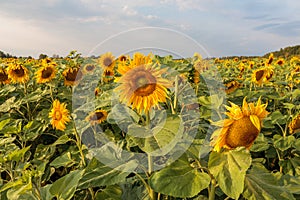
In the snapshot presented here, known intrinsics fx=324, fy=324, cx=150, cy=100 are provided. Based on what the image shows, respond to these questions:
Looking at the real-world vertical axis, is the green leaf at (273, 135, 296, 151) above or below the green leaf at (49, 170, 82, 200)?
below

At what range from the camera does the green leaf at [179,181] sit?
120 cm

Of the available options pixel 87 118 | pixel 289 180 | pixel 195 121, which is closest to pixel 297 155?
pixel 195 121

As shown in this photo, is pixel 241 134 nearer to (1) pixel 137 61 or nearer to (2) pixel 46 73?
(1) pixel 137 61

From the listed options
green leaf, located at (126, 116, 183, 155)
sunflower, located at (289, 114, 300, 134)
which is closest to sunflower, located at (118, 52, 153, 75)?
green leaf, located at (126, 116, 183, 155)

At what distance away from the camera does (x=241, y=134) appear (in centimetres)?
134

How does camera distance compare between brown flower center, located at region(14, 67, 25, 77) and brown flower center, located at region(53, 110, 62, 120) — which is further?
brown flower center, located at region(14, 67, 25, 77)

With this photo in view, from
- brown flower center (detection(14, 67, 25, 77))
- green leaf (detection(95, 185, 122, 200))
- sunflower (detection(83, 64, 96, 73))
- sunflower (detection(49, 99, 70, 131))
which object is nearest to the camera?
green leaf (detection(95, 185, 122, 200))

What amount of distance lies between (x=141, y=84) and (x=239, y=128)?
0.49 meters

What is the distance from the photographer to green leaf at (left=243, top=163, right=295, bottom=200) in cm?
123

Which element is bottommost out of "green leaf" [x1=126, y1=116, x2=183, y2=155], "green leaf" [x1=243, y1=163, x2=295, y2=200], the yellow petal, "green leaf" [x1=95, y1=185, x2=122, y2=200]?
"green leaf" [x1=95, y1=185, x2=122, y2=200]

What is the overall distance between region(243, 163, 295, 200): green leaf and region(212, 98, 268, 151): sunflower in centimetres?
14

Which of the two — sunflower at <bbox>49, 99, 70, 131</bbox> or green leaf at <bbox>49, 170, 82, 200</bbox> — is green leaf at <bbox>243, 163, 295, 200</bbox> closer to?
green leaf at <bbox>49, 170, 82, 200</bbox>

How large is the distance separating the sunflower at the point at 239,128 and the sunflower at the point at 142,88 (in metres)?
0.32

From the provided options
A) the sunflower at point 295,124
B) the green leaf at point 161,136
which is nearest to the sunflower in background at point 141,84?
the green leaf at point 161,136
